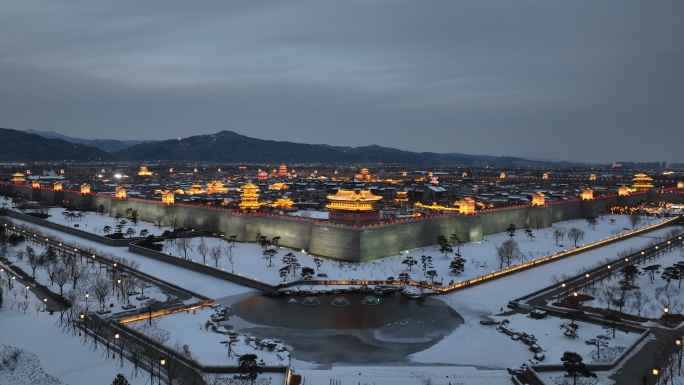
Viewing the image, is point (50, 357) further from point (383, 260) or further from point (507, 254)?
point (507, 254)

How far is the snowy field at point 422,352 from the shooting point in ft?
70.8


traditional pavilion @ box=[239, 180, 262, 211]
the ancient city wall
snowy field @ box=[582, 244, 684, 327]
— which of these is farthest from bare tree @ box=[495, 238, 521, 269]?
traditional pavilion @ box=[239, 180, 262, 211]

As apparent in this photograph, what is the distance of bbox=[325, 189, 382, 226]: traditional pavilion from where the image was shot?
1843 inches

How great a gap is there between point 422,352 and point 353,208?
23584mm

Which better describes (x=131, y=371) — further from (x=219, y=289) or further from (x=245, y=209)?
(x=245, y=209)

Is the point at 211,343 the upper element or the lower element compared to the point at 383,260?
lower

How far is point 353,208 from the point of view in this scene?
47.0 metres

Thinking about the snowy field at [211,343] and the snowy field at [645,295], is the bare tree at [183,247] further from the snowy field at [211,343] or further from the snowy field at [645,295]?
the snowy field at [645,295]

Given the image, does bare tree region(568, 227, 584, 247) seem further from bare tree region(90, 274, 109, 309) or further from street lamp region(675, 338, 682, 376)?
bare tree region(90, 274, 109, 309)

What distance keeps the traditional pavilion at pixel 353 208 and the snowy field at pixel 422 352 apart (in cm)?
485

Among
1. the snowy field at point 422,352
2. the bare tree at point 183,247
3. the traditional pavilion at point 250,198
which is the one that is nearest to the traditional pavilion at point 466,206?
the snowy field at point 422,352

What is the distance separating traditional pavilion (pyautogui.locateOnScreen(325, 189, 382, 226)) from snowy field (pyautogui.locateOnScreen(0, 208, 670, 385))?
485cm

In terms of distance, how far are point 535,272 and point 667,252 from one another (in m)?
15.1

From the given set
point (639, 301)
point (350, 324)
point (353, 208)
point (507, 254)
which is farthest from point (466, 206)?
point (350, 324)
